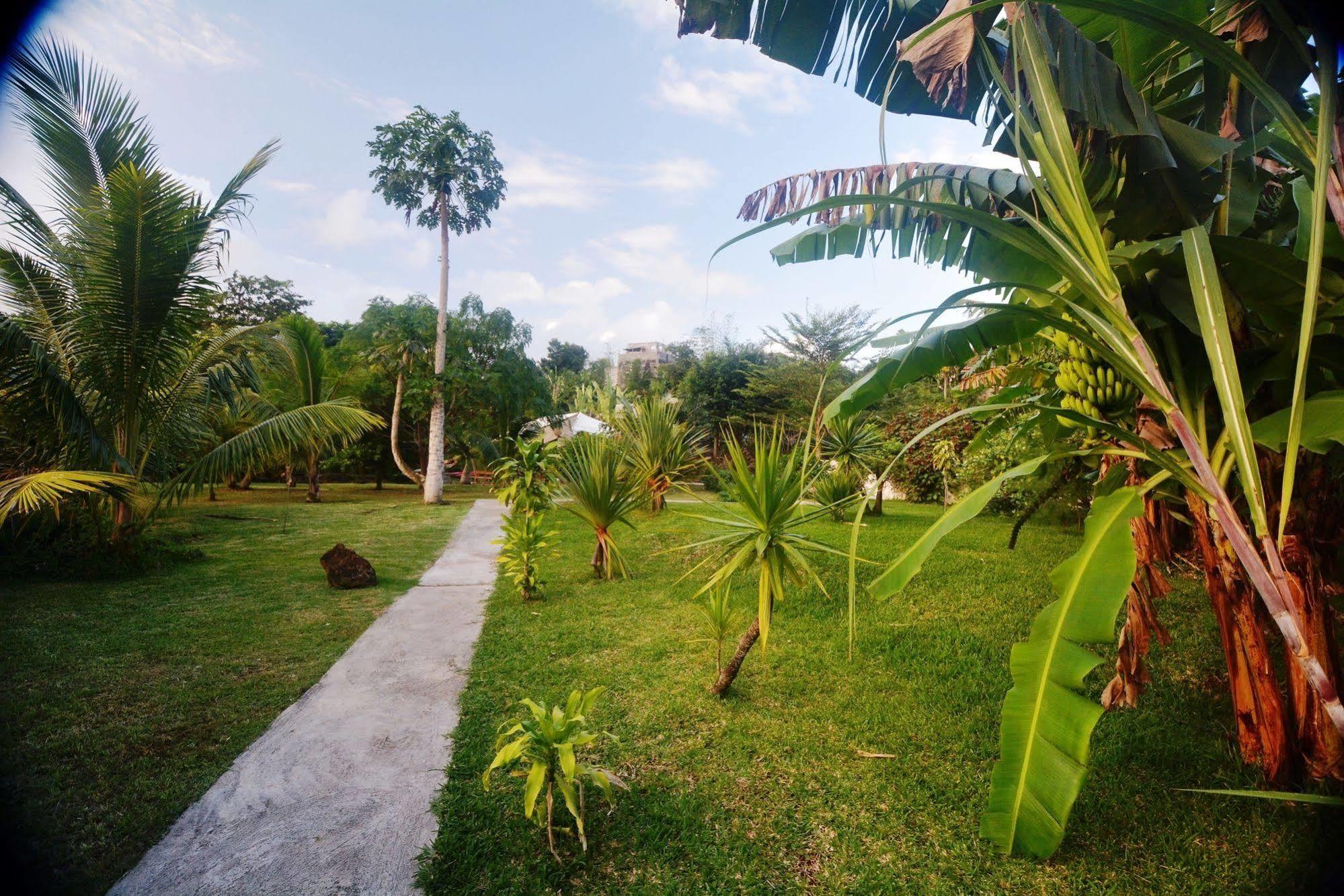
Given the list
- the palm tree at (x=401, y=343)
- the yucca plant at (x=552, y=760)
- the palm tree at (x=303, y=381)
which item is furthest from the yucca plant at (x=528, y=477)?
the palm tree at (x=401, y=343)

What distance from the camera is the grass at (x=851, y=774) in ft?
6.20

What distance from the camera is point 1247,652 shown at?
2158 millimetres

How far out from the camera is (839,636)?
405 cm

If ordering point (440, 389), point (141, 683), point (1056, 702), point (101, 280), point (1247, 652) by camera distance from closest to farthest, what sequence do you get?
point (1056, 702) < point (1247, 652) < point (141, 683) < point (101, 280) < point (440, 389)

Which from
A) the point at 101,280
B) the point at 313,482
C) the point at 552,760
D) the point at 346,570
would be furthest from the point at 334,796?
the point at 313,482

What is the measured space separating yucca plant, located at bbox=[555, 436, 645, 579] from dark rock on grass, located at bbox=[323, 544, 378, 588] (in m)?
2.12

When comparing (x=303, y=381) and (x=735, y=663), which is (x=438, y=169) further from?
(x=735, y=663)

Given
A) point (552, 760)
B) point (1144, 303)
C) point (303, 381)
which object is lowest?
point (552, 760)

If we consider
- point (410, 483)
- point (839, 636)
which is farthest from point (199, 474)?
point (410, 483)

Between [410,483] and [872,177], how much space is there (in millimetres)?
19789

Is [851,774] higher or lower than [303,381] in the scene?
lower

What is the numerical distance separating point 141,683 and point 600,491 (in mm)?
3519

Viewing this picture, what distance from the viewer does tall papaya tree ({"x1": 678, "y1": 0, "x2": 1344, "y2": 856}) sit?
114 centimetres

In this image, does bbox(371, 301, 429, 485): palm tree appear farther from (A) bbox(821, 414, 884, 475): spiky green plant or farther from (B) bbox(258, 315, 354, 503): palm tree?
(A) bbox(821, 414, 884, 475): spiky green plant
